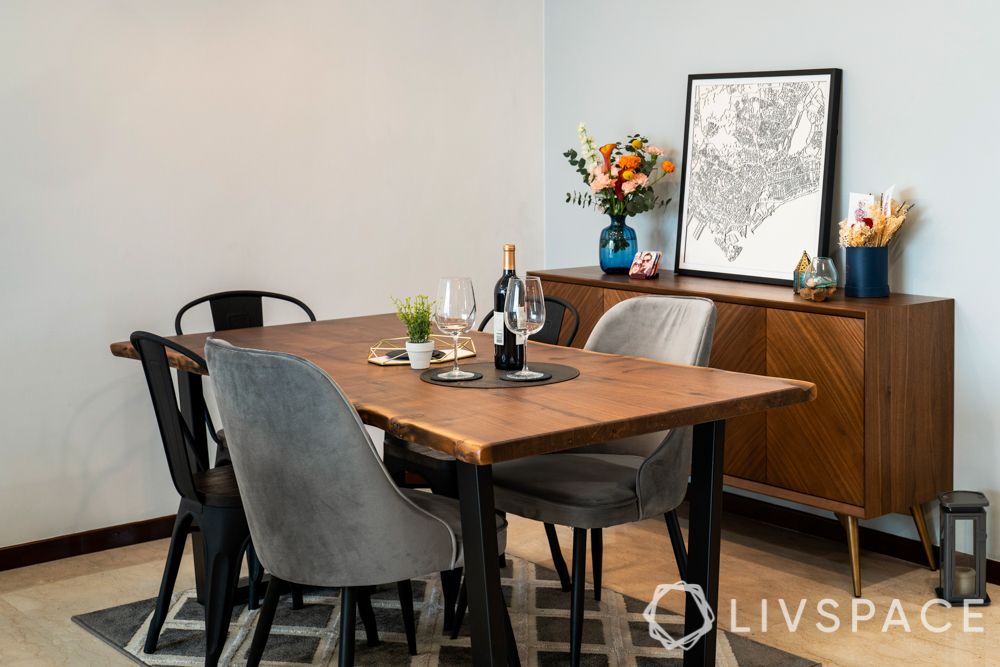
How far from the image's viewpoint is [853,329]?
330cm

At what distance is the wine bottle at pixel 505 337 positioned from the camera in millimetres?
2602

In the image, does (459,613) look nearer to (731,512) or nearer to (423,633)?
(423,633)

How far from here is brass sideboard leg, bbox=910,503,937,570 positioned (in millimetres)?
3492

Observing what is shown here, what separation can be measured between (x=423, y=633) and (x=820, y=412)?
4.68 ft

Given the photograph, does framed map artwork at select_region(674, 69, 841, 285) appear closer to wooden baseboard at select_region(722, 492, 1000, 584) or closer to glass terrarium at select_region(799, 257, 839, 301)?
glass terrarium at select_region(799, 257, 839, 301)

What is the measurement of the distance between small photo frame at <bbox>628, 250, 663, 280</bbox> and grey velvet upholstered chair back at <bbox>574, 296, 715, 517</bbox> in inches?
38.4

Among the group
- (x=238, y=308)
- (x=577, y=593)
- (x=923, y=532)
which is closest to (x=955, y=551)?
(x=923, y=532)

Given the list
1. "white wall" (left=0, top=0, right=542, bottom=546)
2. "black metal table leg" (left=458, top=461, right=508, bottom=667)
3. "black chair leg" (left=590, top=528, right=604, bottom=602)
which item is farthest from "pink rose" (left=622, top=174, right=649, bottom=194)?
"black metal table leg" (left=458, top=461, right=508, bottom=667)

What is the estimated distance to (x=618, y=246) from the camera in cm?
430

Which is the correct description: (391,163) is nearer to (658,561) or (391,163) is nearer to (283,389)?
(658,561)

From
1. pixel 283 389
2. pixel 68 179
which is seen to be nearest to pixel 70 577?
pixel 68 179

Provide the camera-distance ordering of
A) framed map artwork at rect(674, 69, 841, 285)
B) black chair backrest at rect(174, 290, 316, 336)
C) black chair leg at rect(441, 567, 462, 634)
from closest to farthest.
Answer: black chair leg at rect(441, 567, 462, 634) → framed map artwork at rect(674, 69, 841, 285) → black chair backrest at rect(174, 290, 316, 336)

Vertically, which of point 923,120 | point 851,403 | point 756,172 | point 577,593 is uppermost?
point 923,120

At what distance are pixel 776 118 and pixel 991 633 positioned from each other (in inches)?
73.6
